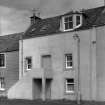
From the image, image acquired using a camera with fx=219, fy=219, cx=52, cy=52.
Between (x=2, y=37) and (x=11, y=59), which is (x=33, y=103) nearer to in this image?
(x=11, y=59)

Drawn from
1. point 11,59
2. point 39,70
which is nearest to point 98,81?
point 39,70

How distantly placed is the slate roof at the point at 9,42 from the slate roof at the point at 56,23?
3370 mm

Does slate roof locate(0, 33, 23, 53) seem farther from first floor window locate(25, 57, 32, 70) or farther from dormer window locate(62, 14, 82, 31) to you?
dormer window locate(62, 14, 82, 31)

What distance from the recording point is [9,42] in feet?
111

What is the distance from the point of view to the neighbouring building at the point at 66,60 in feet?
72.6

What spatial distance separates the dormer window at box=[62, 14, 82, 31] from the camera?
24469 mm

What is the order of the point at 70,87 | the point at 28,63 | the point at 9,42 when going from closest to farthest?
1. the point at 70,87
2. the point at 28,63
3. the point at 9,42

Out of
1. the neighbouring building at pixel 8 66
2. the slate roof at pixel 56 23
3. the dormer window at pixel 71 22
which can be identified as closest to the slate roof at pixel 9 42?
→ the neighbouring building at pixel 8 66

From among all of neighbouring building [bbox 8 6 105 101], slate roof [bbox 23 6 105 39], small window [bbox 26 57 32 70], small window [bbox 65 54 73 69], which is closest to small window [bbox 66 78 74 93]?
neighbouring building [bbox 8 6 105 101]

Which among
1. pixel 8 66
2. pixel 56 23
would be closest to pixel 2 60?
pixel 8 66

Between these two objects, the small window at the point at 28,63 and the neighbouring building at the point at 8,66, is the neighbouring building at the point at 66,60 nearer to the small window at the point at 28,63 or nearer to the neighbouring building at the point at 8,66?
the small window at the point at 28,63

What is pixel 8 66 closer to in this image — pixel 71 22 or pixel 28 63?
pixel 28 63

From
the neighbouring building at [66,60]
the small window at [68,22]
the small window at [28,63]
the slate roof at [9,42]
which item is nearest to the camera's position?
the neighbouring building at [66,60]

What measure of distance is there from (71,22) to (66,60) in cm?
438
